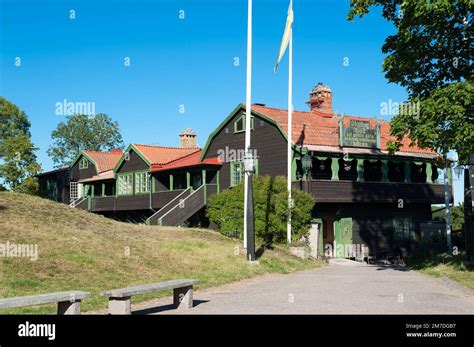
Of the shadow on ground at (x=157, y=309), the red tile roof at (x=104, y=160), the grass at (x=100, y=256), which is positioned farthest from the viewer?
the red tile roof at (x=104, y=160)

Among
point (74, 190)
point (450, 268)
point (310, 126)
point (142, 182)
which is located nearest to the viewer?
point (450, 268)

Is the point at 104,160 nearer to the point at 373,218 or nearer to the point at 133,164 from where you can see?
the point at 133,164

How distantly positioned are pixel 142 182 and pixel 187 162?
4.93 metres

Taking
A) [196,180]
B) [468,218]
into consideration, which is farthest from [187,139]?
[468,218]

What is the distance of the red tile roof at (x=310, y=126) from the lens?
1145 inches

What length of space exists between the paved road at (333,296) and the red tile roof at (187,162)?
16.4 m

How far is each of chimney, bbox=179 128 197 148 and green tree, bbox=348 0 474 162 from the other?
30.0m

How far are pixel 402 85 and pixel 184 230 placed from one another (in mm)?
11374

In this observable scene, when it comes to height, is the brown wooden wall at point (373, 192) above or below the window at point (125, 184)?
below

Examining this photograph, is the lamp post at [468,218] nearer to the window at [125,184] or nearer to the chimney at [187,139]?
the window at [125,184]

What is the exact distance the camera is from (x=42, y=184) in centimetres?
5791

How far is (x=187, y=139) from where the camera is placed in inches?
1869

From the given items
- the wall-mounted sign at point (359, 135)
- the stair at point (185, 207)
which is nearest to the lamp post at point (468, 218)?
the wall-mounted sign at point (359, 135)
